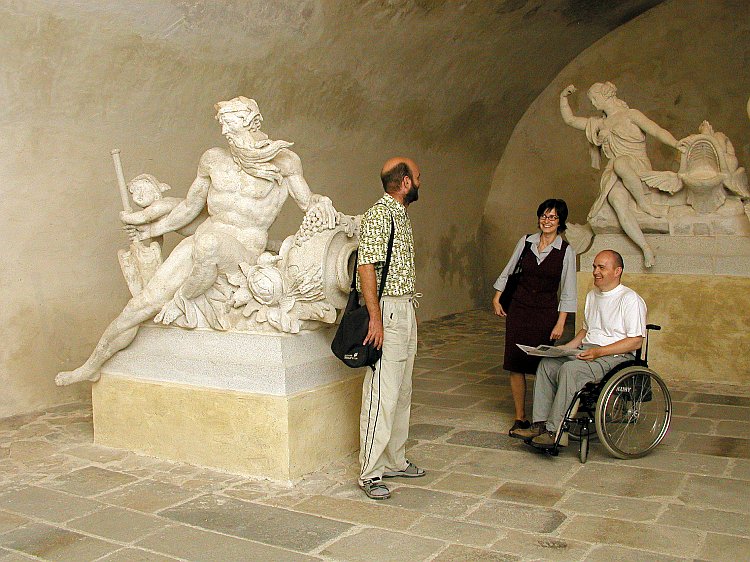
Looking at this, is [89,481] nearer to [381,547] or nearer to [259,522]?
[259,522]

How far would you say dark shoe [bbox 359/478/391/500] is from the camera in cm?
407

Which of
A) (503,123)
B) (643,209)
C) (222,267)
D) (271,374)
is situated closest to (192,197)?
(222,267)

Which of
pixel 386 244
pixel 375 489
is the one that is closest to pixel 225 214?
pixel 386 244

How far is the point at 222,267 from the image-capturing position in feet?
15.1

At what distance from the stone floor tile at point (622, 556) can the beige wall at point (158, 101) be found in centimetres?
423

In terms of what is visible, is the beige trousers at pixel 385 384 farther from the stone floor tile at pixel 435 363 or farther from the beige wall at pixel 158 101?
the stone floor tile at pixel 435 363

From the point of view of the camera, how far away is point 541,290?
5117 mm

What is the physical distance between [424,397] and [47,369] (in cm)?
274

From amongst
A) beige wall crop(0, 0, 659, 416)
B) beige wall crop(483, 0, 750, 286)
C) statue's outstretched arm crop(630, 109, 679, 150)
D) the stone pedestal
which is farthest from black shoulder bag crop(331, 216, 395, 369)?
beige wall crop(483, 0, 750, 286)

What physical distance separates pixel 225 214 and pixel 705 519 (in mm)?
2825

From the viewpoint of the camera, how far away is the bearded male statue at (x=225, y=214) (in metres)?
4.53

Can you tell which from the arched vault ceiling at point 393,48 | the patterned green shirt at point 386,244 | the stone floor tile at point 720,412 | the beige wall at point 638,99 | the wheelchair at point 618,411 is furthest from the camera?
the beige wall at point 638,99

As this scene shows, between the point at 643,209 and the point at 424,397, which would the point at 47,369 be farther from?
the point at 643,209

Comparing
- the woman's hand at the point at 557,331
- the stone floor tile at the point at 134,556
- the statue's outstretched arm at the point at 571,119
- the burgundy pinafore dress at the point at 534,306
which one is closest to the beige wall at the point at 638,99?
the statue's outstretched arm at the point at 571,119
